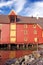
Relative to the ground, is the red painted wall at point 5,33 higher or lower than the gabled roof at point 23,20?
lower

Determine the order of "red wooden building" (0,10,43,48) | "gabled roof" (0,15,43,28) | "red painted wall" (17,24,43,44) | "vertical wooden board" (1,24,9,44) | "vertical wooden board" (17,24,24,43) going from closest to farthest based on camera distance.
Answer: "vertical wooden board" (1,24,9,44), "red wooden building" (0,10,43,48), "vertical wooden board" (17,24,24,43), "red painted wall" (17,24,43,44), "gabled roof" (0,15,43,28)

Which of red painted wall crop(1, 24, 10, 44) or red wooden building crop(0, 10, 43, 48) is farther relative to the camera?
red wooden building crop(0, 10, 43, 48)

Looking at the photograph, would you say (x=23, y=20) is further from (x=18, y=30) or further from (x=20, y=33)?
(x=20, y=33)

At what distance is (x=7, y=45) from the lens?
217ft

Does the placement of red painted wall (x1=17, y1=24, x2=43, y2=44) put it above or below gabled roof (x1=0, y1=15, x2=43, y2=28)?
below

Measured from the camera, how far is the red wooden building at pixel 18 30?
213 ft

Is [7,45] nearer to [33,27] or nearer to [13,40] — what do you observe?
[13,40]

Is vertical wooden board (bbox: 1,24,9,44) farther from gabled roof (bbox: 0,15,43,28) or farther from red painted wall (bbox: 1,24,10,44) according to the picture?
gabled roof (bbox: 0,15,43,28)

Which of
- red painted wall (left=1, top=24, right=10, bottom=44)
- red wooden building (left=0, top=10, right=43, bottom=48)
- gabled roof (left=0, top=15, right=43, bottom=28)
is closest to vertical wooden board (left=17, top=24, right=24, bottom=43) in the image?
red wooden building (left=0, top=10, right=43, bottom=48)

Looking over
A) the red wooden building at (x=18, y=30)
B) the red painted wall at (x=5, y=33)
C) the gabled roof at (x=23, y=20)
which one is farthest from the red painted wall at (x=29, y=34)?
the red painted wall at (x=5, y=33)

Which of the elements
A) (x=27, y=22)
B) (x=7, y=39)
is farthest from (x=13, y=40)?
(x=27, y=22)

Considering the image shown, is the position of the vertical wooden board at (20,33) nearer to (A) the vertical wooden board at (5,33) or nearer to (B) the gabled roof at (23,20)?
(B) the gabled roof at (23,20)

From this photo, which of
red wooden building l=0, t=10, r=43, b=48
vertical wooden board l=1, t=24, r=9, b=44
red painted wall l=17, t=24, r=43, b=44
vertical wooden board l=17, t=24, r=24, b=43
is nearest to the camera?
vertical wooden board l=1, t=24, r=9, b=44

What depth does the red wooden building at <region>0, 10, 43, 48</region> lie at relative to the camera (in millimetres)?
64875
